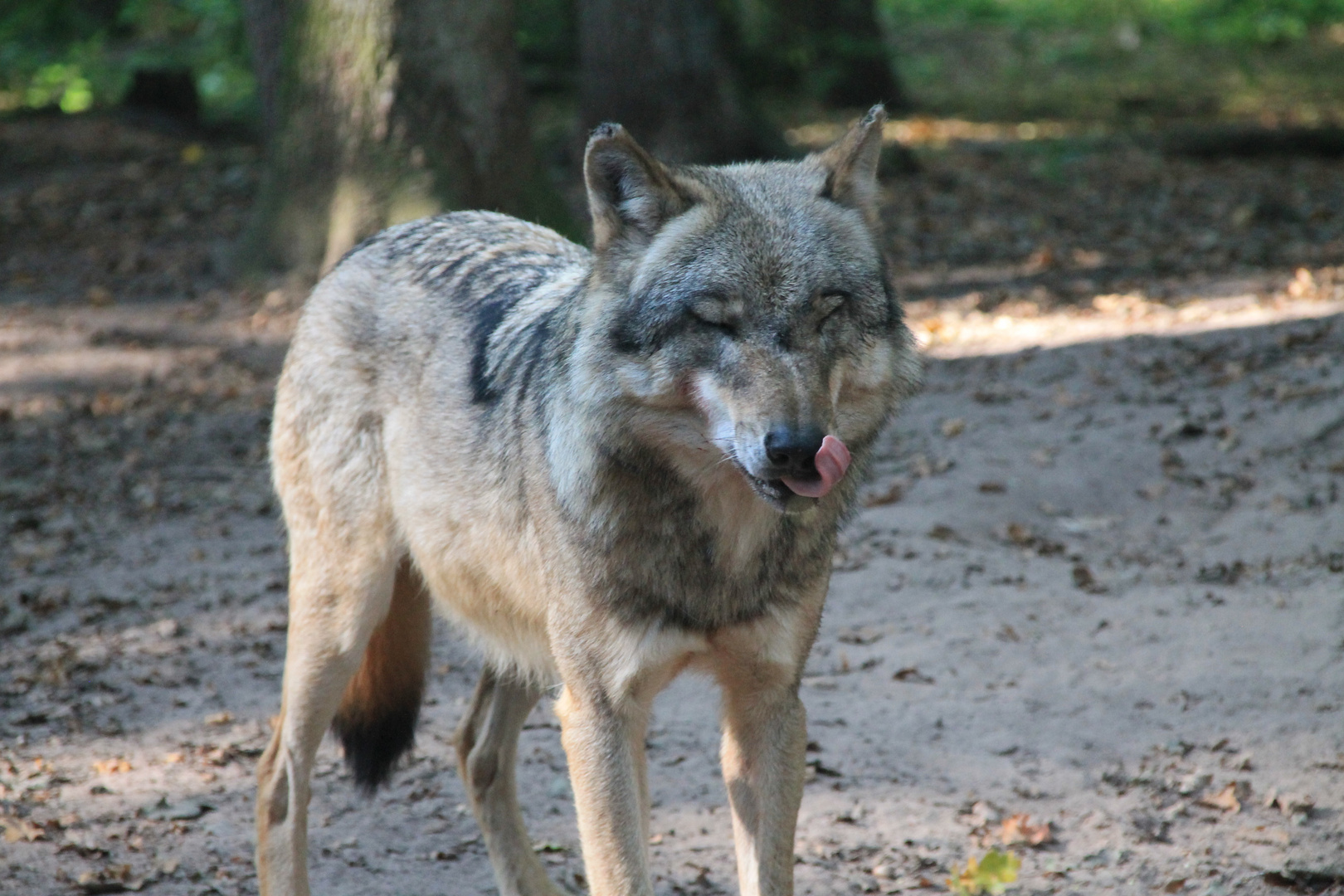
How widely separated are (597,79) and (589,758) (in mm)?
8863

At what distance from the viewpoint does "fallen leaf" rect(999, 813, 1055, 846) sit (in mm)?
3893

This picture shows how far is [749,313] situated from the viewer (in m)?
2.75

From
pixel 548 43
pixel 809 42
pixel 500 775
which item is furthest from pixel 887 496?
pixel 809 42

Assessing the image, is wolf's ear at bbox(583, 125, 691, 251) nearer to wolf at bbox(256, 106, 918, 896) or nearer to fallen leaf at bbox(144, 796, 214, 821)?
wolf at bbox(256, 106, 918, 896)

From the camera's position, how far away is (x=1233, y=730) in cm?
430

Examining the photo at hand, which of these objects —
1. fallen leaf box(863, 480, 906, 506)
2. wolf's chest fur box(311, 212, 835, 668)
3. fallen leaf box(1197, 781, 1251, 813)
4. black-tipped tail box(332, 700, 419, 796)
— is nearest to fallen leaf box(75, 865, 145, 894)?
black-tipped tail box(332, 700, 419, 796)

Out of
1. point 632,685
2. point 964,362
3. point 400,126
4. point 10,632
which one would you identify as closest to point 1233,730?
point 632,685

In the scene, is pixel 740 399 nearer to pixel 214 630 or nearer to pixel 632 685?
pixel 632 685

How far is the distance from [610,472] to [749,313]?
1.72 feet

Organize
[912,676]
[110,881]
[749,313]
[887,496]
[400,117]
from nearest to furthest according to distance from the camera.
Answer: [749,313]
[110,881]
[912,676]
[887,496]
[400,117]

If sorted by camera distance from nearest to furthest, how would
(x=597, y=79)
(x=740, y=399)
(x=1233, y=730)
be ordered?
(x=740, y=399)
(x=1233, y=730)
(x=597, y=79)

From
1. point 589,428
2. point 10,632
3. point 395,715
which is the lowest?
point 10,632

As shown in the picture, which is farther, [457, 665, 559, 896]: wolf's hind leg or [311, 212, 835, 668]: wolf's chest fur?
[457, 665, 559, 896]: wolf's hind leg

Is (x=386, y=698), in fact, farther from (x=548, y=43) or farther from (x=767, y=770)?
(x=548, y=43)
